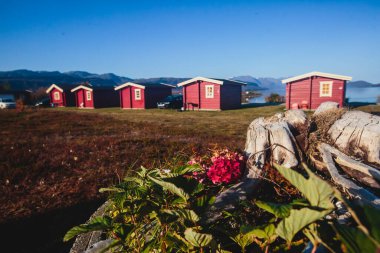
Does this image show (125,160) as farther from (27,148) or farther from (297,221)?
(297,221)

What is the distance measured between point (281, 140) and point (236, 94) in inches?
1125

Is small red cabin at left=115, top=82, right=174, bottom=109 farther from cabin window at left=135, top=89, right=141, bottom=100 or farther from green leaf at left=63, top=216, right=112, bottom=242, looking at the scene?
green leaf at left=63, top=216, right=112, bottom=242

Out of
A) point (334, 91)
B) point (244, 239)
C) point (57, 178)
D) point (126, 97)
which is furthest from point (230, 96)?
point (244, 239)

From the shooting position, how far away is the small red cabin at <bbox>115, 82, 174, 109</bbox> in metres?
33.8

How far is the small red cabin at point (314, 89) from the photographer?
78.6ft

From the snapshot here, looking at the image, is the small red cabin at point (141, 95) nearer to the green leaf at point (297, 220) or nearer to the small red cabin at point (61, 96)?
the small red cabin at point (61, 96)

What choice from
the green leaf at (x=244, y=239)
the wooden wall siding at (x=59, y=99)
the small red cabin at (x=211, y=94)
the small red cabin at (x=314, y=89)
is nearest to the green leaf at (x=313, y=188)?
the green leaf at (x=244, y=239)

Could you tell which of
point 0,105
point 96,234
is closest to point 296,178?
point 96,234

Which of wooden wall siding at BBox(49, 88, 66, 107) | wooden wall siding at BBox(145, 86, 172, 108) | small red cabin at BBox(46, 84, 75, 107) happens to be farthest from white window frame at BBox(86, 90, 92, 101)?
wooden wall siding at BBox(145, 86, 172, 108)

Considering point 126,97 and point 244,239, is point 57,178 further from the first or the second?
point 126,97

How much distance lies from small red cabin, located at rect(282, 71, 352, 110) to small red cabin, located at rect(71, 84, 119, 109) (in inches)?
1061

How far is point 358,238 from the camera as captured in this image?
760mm

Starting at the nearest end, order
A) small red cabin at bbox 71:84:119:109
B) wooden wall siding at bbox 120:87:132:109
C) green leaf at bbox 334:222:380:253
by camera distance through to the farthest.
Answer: green leaf at bbox 334:222:380:253 → wooden wall siding at bbox 120:87:132:109 → small red cabin at bbox 71:84:119:109

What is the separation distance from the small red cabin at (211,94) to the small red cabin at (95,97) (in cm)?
1570
